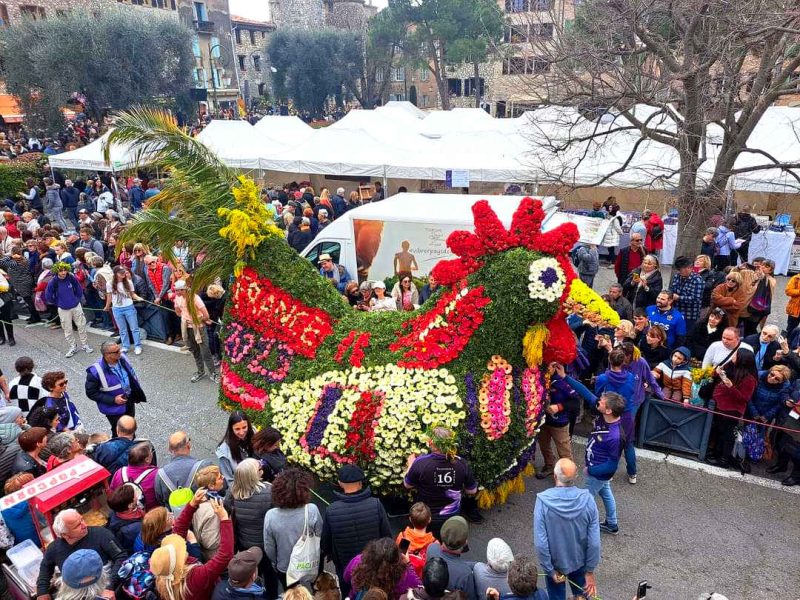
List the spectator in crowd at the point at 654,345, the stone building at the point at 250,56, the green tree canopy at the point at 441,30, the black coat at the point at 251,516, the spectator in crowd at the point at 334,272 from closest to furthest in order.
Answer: the black coat at the point at 251,516, the spectator in crowd at the point at 654,345, the spectator in crowd at the point at 334,272, the green tree canopy at the point at 441,30, the stone building at the point at 250,56

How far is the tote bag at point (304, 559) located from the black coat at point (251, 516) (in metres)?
0.32

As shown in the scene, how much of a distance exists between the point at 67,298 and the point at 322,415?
248 inches

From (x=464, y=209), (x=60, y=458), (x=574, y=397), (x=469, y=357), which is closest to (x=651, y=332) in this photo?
(x=574, y=397)

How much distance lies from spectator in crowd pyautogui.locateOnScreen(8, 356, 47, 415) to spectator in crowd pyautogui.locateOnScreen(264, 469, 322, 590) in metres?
3.68

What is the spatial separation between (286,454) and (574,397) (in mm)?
2781

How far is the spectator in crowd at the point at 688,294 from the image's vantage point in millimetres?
8125

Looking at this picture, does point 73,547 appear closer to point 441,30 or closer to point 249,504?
point 249,504

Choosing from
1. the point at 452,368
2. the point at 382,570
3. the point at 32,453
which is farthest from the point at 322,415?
the point at 32,453

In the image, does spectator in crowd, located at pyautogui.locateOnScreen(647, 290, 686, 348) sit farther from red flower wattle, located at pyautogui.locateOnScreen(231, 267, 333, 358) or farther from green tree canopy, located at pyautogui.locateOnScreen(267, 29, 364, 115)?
green tree canopy, located at pyautogui.locateOnScreen(267, 29, 364, 115)

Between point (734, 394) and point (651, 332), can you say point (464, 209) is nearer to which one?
point (651, 332)

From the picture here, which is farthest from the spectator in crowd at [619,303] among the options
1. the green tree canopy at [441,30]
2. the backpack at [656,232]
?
the green tree canopy at [441,30]

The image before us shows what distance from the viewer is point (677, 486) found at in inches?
237

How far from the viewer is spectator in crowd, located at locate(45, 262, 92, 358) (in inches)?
366

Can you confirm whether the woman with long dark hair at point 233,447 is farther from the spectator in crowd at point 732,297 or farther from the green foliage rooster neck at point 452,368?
the spectator in crowd at point 732,297
